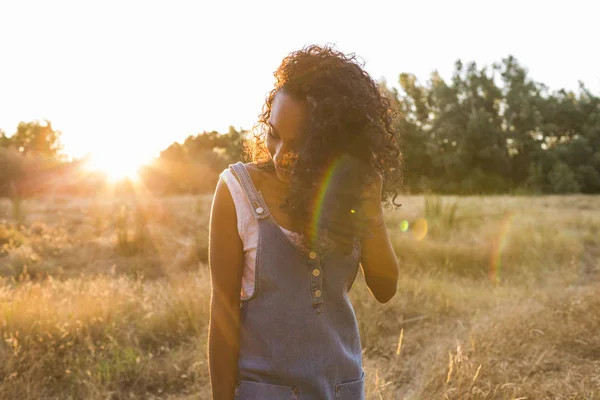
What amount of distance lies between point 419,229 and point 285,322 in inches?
387

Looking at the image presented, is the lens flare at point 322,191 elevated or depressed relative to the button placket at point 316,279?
elevated

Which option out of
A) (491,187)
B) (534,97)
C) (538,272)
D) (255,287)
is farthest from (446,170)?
(255,287)

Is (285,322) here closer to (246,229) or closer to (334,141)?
(246,229)

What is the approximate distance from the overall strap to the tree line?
31.9 meters

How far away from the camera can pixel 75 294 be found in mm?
4680

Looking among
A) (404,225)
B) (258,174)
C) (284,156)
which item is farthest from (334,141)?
(404,225)

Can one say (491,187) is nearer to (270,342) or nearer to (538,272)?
(538,272)

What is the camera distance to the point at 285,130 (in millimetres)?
1139

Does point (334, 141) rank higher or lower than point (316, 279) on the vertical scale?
higher

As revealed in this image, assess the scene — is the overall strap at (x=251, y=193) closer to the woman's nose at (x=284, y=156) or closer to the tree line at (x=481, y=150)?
the woman's nose at (x=284, y=156)

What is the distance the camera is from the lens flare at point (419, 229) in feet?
31.2

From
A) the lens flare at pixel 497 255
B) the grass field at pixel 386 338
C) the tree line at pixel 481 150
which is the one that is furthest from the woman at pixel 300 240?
the tree line at pixel 481 150

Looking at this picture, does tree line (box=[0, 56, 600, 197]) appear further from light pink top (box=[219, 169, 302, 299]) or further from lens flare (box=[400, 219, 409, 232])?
light pink top (box=[219, 169, 302, 299])

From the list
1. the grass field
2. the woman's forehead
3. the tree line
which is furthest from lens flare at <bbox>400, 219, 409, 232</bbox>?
the tree line
